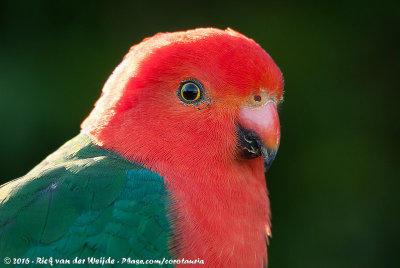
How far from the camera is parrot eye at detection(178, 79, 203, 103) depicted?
7.80 feet

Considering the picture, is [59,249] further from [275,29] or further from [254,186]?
[275,29]

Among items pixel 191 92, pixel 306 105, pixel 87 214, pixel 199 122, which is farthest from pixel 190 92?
pixel 306 105

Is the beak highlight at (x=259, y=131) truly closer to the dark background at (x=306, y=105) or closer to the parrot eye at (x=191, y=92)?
the parrot eye at (x=191, y=92)

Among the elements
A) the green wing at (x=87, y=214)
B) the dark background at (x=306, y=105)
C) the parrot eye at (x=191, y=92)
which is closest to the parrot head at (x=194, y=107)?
the parrot eye at (x=191, y=92)

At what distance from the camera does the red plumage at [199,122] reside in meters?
2.28

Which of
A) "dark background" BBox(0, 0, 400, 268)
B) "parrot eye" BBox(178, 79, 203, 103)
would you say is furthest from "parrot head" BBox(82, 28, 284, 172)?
"dark background" BBox(0, 0, 400, 268)

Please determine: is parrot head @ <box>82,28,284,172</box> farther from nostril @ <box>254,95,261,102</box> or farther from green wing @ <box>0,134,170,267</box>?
green wing @ <box>0,134,170,267</box>

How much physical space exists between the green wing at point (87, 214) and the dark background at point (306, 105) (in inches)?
93.2

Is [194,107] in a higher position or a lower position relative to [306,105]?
lower

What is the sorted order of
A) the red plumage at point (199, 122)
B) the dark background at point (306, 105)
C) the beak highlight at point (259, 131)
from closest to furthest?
1. the red plumage at point (199, 122)
2. the beak highlight at point (259, 131)
3. the dark background at point (306, 105)

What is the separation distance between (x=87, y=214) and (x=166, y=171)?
0.39 metres

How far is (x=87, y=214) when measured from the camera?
2.09 metres

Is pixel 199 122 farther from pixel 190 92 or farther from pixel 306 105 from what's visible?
pixel 306 105

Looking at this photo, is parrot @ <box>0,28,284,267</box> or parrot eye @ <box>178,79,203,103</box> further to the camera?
parrot eye @ <box>178,79,203,103</box>
